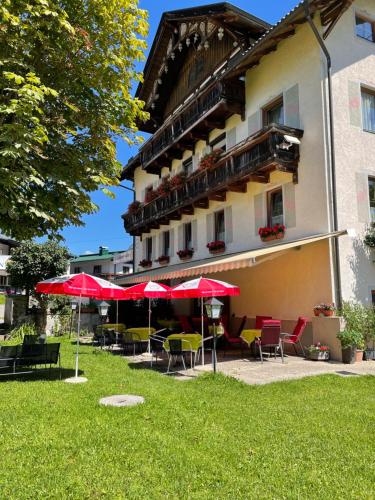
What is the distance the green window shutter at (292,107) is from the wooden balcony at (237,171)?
2.56ft

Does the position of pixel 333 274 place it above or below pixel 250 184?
below

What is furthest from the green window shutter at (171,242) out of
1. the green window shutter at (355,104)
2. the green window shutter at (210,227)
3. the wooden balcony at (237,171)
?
the green window shutter at (355,104)

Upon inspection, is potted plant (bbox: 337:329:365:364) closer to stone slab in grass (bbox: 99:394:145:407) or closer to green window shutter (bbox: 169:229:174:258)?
stone slab in grass (bbox: 99:394:145:407)

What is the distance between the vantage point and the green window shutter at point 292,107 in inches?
572

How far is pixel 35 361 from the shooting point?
9.23 meters

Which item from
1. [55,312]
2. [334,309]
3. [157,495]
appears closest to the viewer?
[157,495]

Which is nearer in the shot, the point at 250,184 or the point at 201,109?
the point at 250,184

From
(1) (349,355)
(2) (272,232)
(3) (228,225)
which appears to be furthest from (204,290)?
(3) (228,225)

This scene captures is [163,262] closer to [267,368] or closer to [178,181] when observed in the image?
[178,181]

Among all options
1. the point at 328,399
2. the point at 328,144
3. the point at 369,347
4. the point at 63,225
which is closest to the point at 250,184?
the point at 328,144

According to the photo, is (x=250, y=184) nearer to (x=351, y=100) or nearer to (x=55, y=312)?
(x=351, y=100)

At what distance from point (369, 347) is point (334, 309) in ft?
5.53

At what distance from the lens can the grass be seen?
3.89 metres

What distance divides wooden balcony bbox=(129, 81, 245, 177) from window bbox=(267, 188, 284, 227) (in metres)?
4.31
